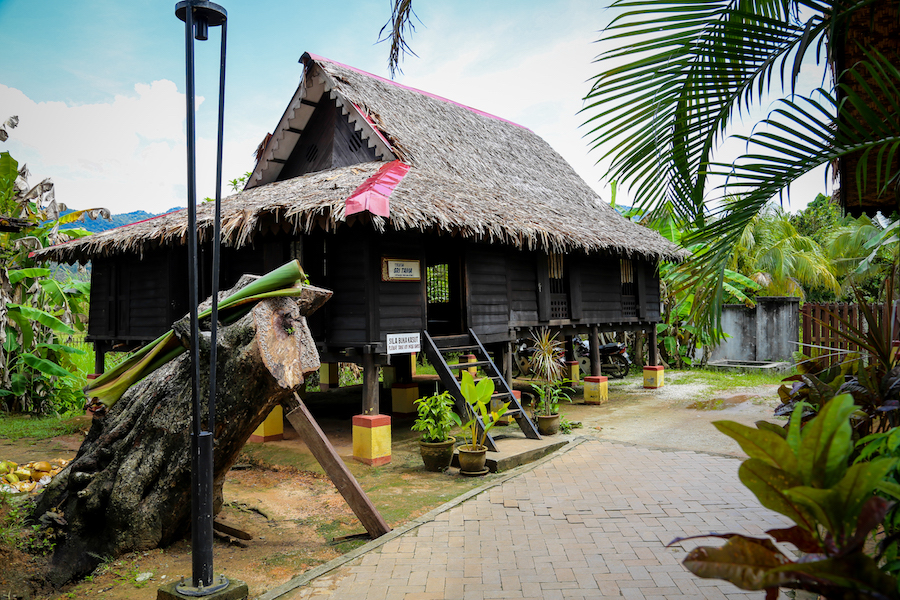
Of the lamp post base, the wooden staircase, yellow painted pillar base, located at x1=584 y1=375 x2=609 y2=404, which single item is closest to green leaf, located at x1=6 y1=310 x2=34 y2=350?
the wooden staircase

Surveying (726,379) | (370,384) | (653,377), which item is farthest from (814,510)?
(726,379)

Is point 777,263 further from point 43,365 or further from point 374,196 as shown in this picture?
point 43,365

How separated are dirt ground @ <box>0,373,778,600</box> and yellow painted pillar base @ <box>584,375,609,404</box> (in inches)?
8.1

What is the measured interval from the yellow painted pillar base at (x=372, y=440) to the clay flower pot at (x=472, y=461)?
44.5 inches

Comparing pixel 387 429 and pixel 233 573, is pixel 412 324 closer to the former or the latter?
pixel 387 429

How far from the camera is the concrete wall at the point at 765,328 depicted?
A: 1540 cm

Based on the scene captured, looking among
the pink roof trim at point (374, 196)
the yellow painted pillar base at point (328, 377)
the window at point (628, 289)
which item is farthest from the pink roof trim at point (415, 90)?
the yellow painted pillar base at point (328, 377)

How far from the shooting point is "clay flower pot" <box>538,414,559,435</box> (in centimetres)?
827

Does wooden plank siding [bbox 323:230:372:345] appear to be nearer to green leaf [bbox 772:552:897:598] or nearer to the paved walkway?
the paved walkway

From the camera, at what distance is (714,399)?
11.4 metres

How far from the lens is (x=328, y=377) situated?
13.9m

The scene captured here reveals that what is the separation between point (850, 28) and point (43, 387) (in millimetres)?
13820

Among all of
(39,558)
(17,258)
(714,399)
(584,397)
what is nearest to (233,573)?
(39,558)

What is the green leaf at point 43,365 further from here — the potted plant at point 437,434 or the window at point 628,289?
the window at point 628,289
